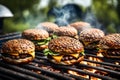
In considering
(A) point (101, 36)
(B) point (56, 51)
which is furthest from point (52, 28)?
(B) point (56, 51)

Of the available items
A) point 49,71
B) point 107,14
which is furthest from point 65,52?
point 107,14

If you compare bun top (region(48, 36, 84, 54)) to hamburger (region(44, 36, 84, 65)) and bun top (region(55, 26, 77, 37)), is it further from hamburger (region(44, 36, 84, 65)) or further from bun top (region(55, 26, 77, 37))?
bun top (region(55, 26, 77, 37))

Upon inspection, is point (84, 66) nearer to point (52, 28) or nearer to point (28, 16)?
point (52, 28)

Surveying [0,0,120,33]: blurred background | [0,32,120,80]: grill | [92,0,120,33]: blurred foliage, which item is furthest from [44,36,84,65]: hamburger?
[92,0,120,33]: blurred foliage

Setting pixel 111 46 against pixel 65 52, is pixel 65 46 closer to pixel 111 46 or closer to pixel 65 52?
pixel 65 52

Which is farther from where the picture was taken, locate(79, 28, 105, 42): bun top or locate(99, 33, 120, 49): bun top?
locate(79, 28, 105, 42): bun top
